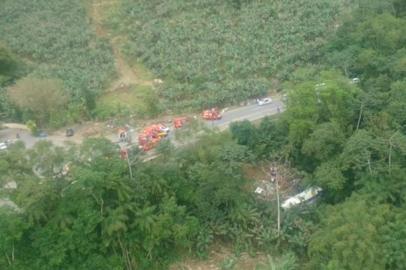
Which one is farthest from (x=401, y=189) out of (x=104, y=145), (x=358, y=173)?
(x=104, y=145)

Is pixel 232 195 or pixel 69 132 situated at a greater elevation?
pixel 69 132

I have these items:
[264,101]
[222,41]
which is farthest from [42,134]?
[222,41]

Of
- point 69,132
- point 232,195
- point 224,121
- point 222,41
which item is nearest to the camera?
point 232,195

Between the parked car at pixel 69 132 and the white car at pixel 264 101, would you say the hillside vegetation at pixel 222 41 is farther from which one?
the parked car at pixel 69 132

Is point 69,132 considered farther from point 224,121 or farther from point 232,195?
point 232,195

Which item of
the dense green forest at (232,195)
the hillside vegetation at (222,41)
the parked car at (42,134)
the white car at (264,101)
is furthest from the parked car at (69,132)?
the white car at (264,101)

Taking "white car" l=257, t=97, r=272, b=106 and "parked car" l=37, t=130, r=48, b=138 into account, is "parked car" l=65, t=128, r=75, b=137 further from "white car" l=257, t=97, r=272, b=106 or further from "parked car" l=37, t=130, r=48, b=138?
"white car" l=257, t=97, r=272, b=106
